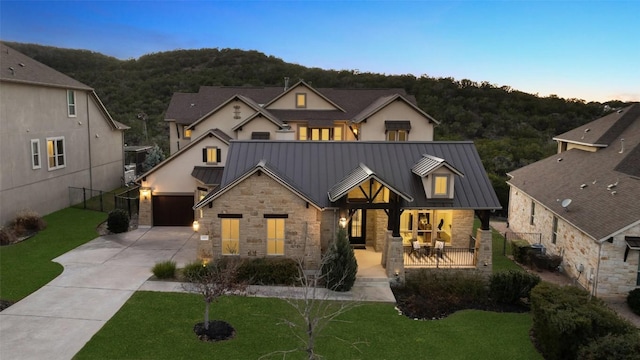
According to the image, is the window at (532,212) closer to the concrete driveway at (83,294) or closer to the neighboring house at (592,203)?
the neighboring house at (592,203)

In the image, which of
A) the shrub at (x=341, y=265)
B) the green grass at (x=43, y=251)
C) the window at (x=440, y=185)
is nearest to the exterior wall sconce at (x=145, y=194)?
the green grass at (x=43, y=251)

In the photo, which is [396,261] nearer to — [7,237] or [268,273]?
[268,273]

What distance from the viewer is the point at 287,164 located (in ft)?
67.9

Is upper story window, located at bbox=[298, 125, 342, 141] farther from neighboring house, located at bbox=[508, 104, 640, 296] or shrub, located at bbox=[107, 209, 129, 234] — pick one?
shrub, located at bbox=[107, 209, 129, 234]

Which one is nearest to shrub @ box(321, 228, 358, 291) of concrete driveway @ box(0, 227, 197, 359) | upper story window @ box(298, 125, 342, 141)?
concrete driveway @ box(0, 227, 197, 359)

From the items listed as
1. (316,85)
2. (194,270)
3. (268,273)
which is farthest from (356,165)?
(316,85)

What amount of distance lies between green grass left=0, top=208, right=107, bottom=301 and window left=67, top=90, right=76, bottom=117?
6.53 metres

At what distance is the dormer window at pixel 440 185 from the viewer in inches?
750

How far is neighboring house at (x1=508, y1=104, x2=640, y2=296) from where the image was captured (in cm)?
1652

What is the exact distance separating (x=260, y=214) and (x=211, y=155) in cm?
866

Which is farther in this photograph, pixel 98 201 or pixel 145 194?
pixel 98 201

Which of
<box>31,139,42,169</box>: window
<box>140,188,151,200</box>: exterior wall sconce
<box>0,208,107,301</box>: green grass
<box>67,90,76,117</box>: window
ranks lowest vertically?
<box>0,208,107,301</box>: green grass

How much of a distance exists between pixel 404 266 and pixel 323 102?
1999cm

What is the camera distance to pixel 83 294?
15.7 meters
